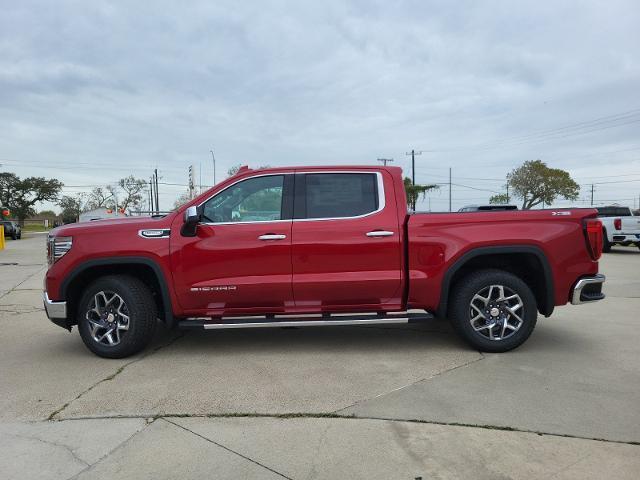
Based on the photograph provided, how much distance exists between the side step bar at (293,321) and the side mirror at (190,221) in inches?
34.7

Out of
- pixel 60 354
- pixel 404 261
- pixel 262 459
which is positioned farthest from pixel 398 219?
pixel 60 354

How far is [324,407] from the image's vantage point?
12.2ft

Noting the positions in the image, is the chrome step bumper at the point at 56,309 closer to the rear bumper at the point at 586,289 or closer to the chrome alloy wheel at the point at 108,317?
the chrome alloy wheel at the point at 108,317

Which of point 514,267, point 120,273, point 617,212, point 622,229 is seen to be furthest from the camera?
point 617,212

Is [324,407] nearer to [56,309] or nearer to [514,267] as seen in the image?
[514,267]

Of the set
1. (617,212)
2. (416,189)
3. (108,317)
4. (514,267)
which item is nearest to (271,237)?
(108,317)

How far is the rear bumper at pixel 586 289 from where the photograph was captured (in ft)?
16.1

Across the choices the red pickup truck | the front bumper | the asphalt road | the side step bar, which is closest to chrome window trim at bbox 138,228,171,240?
the red pickup truck

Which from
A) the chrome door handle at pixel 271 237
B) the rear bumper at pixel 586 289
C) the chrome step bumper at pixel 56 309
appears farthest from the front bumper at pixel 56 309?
the rear bumper at pixel 586 289

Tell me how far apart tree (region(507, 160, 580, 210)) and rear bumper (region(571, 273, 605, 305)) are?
213 feet

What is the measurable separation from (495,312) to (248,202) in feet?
8.87

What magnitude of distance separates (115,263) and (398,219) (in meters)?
2.82

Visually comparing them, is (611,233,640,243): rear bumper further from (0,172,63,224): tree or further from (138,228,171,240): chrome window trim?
(0,172,63,224): tree

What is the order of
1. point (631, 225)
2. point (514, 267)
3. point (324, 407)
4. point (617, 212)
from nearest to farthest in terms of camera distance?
point (324, 407) < point (514, 267) < point (631, 225) < point (617, 212)
